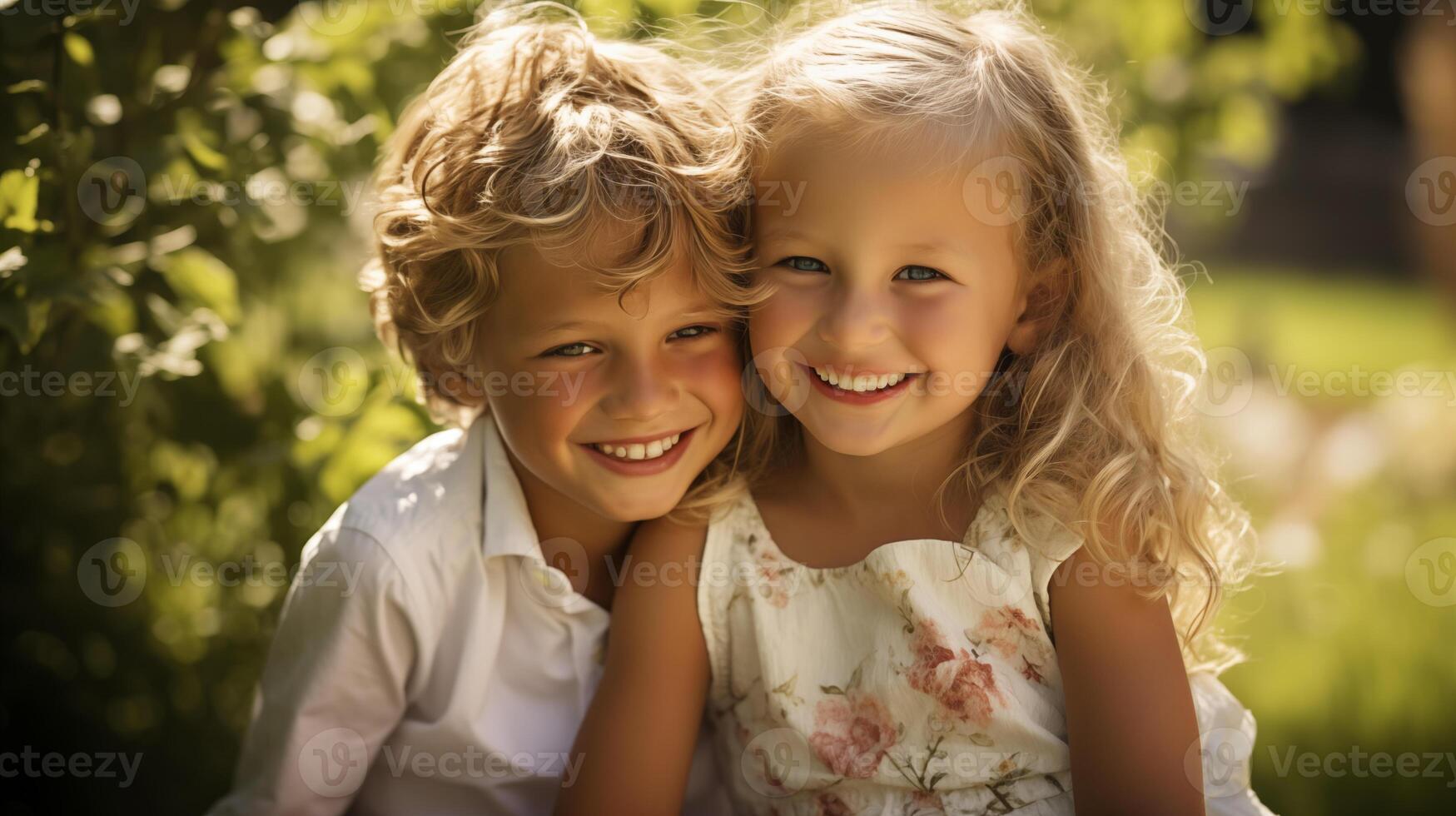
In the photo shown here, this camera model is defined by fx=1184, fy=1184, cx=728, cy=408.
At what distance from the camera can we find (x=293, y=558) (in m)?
2.37

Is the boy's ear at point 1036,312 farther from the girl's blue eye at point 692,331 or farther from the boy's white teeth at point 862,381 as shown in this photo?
the girl's blue eye at point 692,331

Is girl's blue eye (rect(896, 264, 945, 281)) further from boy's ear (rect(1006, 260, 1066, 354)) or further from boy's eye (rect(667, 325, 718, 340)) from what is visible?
boy's eye (rect(667, 325, 718, 340))

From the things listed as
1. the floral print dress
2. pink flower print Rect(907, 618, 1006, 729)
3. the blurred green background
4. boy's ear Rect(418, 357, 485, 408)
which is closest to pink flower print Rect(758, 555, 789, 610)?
the floral print dress

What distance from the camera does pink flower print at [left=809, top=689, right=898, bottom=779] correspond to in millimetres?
1748

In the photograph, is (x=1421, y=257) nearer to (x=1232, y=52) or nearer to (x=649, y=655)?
(x=1232, y=52)

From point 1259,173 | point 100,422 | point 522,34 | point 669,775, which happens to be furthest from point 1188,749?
Result: point 1259,173

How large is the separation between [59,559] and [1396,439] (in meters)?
3.59

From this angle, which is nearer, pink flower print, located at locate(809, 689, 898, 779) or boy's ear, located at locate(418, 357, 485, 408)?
pink flower print, located at locate(809, 689, 898, 779)

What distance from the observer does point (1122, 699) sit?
64.1 inches

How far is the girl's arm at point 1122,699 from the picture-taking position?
63.4 inches

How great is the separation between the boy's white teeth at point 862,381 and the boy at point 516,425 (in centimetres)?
17

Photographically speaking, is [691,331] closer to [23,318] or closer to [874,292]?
[874,292]

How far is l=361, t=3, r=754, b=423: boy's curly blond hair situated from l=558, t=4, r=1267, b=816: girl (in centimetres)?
9

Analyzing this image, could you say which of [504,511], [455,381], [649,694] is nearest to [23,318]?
[455,381]
